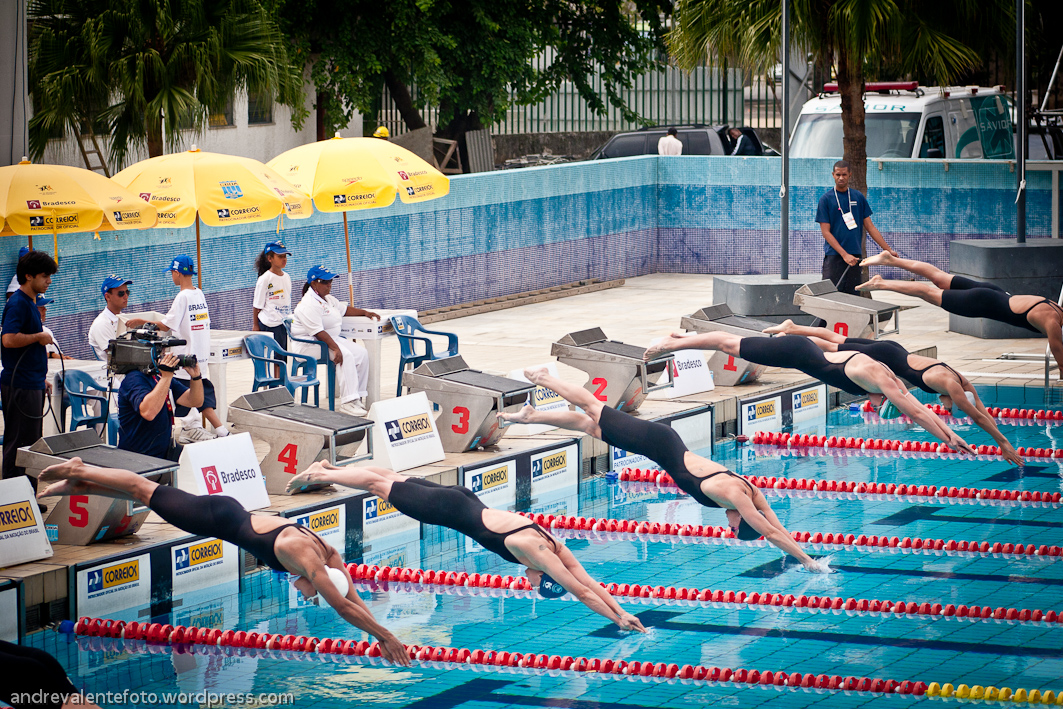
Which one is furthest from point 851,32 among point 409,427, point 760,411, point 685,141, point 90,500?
point 90,500

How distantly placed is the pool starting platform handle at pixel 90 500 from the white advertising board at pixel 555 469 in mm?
3069

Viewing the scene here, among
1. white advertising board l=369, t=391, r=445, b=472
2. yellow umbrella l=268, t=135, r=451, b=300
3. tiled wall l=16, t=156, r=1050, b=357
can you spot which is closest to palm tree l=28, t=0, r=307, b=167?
tiled wall l=16, t=156, r=1050, b=357

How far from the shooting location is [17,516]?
7316 millimetres

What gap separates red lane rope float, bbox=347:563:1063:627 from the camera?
7.66m

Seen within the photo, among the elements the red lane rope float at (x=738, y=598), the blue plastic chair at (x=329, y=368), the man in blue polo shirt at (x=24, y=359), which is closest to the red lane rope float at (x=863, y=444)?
the blue plastic chair at (x=329, y=368)

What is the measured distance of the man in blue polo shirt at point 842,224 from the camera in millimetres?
13531

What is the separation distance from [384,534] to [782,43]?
22.6 ft

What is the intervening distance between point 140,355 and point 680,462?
310 centimetres

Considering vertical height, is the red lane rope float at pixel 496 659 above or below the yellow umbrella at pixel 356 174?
below

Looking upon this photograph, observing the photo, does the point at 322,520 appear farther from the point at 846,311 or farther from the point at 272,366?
the point at 846,311

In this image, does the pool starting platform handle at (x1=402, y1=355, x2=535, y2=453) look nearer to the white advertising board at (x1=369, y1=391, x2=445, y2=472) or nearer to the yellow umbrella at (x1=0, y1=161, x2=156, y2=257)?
the white advertising board at (x1=369, y1=391, x2=445, y2=472)

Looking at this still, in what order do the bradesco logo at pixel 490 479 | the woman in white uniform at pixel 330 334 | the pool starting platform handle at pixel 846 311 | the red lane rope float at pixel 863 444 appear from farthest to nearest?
the pool starting platform handle at pixel 846 311
the red lane rope float at pixel 863 444
the woman in white uniform at pixel 330 334
the bradesco logo at pixel 490 479

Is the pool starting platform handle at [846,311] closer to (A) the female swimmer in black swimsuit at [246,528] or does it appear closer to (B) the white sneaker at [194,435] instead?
(B) the white sneaker at [194,435]

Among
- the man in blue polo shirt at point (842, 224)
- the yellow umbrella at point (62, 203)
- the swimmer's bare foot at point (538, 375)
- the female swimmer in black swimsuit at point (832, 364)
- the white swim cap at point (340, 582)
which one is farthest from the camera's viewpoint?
the man in blue polo shirt at point (842, 224)
